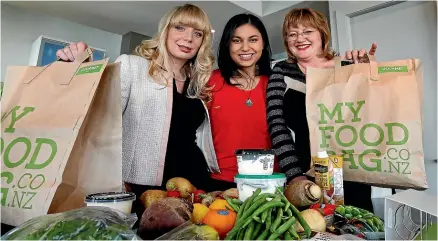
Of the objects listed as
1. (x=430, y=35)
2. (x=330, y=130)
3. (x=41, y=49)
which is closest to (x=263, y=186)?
(x=330, y=130)

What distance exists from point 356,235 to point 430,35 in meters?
1.76

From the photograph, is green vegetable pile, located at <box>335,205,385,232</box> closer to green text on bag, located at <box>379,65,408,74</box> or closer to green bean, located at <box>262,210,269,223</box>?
green bean, located at <box>262,210,269,223</box>

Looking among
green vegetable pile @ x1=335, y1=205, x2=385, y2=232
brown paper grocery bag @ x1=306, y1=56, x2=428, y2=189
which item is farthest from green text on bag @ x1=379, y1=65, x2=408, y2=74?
green vegetable pile @ x1=335, y1=205, x2=385, y2=232

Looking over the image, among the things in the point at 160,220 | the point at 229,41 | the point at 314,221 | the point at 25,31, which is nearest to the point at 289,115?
the point at 229,41

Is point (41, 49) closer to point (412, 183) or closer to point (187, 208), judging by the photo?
point (187, 208)

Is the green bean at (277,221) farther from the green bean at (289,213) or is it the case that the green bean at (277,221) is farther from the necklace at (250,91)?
the necklace at (250,91)

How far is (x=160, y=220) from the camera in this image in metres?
0.42

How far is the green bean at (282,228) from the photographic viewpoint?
Result: 15.1 inches

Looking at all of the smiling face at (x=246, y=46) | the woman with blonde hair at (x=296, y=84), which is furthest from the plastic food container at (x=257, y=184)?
the smiling face at (x=246, y=46)

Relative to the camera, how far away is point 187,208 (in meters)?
0.47

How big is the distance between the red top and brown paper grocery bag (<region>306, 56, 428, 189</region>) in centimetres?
24

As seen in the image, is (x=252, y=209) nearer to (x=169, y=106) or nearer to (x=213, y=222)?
(x=213, y=222)

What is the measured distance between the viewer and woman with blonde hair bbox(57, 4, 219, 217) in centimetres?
86

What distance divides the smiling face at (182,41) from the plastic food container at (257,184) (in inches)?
22.7
